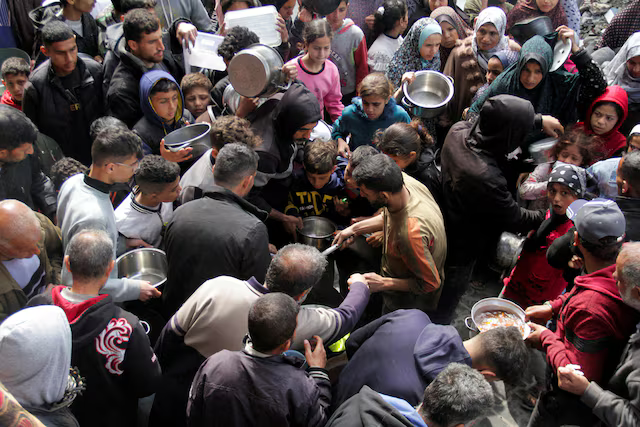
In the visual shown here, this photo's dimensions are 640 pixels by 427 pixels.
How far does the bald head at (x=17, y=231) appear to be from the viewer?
8.80 ft

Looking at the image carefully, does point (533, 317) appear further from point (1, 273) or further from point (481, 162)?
point (1, 273)

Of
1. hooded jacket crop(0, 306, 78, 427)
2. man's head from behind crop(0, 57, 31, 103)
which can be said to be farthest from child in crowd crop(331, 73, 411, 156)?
man's head from behind crop(0, 57, 31, 103)

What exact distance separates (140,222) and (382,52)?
13.7 feet

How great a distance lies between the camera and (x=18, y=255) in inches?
110

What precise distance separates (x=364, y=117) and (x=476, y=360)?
2.96 m

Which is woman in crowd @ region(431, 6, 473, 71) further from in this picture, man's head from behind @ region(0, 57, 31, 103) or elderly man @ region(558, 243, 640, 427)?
man's head from behind @ region(0, 57, 31, 103)

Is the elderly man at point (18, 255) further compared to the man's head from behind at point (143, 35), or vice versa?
the man's head from behind at point (143, 35)

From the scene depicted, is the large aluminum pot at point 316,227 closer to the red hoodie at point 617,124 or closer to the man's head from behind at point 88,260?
the man's head from behind at point 88,260

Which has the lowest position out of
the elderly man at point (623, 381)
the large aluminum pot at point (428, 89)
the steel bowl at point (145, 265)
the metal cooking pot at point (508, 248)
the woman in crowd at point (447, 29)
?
the metal cooking pot at point (508, 248)

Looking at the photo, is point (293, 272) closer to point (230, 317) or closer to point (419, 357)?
point (230, 317)

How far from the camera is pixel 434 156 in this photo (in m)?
4.39

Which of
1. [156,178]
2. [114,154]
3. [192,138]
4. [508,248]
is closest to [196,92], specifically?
[192,138]

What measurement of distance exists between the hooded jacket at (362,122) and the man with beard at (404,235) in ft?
4.06

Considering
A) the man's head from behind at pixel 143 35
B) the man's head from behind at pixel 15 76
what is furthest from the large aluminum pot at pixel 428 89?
the man's head from behind at pixel 15 76
